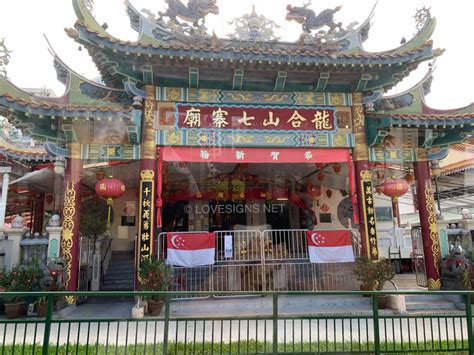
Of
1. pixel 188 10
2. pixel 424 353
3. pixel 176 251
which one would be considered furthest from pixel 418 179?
pixel 188 10

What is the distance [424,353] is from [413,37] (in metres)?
7.89

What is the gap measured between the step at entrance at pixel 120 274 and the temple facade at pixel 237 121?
838 millimetres

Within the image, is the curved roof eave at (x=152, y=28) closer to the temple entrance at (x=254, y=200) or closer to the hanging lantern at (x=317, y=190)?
the temple entrance at (x=254, y=200)

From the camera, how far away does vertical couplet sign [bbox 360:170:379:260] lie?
841cm

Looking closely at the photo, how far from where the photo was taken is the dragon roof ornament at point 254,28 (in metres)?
9.52

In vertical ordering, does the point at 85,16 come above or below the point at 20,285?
above

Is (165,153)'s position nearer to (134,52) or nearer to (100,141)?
(100,141)

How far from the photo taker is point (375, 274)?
793 centimetres

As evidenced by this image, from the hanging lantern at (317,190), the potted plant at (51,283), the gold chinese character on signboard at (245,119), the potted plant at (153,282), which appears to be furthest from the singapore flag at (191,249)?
the hanging lantern at (317,190)

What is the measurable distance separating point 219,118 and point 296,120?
2023 millimetres

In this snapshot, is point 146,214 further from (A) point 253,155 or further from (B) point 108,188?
(A) point 253,155

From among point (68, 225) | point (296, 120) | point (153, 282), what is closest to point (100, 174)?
point (68, 225)

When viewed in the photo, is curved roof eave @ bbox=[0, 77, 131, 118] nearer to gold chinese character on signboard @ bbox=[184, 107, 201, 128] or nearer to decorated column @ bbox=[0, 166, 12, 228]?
gold chinese character on signboard @ bbox=[184, 107, 201, 128]

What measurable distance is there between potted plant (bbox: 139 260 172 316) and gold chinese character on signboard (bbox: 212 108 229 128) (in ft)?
12.0
